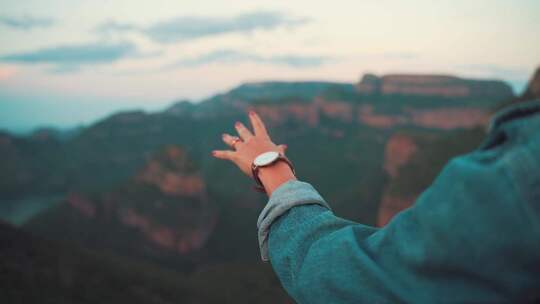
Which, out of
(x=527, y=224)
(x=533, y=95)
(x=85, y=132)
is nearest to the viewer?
(x=527, y=224)

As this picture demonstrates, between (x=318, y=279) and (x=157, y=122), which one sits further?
(x=157, y=122)

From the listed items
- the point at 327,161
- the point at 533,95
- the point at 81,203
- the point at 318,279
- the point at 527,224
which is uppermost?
the point at 527,224

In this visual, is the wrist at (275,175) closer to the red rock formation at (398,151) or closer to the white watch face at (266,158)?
the white watch face at (266,158)

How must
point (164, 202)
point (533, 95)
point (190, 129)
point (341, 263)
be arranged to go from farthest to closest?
1. point (190, 129)
2. point (164, 202)
3. point (533, 95)
4. point (341, 263)

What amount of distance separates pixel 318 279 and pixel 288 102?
87.5 m

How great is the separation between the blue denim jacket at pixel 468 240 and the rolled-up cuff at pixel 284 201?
300mm

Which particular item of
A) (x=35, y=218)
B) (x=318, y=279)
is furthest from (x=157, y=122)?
(x=318, y=279)

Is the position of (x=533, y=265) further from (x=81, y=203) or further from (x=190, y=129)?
(x=190, y=129)

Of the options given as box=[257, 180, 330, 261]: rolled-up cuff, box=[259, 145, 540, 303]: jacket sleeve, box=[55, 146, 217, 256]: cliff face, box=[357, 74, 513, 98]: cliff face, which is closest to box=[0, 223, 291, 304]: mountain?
box=[257, 180, 330, 261]: rolled-up cuff

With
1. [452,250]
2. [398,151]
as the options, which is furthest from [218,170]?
[452,250]

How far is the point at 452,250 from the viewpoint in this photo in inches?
33.9

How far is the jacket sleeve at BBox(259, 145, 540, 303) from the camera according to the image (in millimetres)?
822

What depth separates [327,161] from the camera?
7175 centimetres

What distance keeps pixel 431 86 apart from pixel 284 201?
9437 cm
